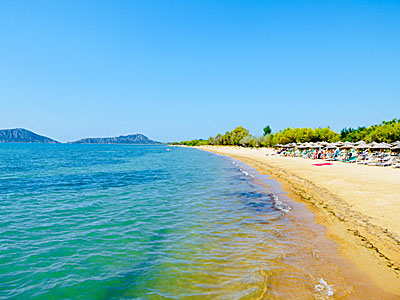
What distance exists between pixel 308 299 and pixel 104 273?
152 inches

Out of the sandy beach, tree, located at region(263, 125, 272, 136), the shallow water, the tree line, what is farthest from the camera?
tree, located at region(263, 125, 272, 136)

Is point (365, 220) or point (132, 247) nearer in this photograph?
point (132, 247)

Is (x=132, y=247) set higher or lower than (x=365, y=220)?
lower

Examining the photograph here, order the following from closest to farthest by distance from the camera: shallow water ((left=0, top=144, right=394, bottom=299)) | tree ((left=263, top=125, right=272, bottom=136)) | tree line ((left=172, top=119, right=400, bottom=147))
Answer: shallow water ((left=0, top=144, right=394, bottom=299)), tree line ((left=172, top=119, right=400, bottom=147)), tree ((left=263, top=125, right=272, bottom=136))

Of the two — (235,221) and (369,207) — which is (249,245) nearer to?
(235,221)

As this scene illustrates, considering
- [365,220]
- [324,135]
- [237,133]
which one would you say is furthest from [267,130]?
[365,220]

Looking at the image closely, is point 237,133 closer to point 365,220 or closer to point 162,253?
point 365,220

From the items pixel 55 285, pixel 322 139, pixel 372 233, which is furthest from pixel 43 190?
pixel 322 139

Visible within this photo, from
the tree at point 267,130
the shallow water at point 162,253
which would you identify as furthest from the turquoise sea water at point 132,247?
the tree at point 267,130

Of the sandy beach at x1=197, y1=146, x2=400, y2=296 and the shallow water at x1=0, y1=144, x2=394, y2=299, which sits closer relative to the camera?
the shallow water at x1=0, y1=144, x2=394, y2=299

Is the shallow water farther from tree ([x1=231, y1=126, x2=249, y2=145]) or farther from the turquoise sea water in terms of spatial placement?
tree ([x1=231, y1=126, x2=249, y2=145])

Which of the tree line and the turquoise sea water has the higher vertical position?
the tree line

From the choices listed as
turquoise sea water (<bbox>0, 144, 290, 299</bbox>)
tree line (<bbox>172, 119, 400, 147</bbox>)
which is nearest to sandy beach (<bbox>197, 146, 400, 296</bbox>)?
turquoise sea water (<bbox>0, 144, 290, 299</bbox>)

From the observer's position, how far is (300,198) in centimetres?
1130
